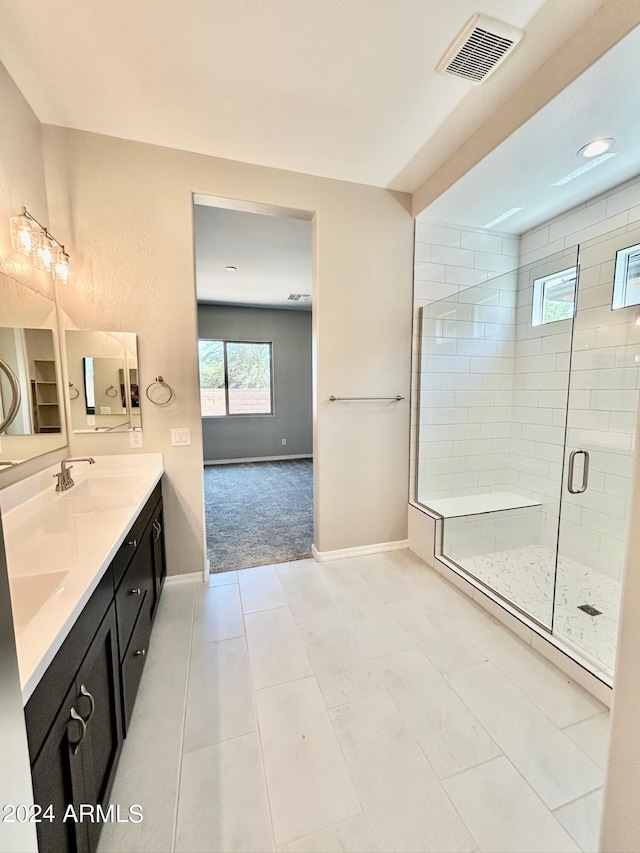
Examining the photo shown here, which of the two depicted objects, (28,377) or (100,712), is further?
(28,377)

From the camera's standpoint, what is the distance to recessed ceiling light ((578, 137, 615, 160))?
6.09ft

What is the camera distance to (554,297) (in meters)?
2.79

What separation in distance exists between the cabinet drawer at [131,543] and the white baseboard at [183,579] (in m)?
0.72

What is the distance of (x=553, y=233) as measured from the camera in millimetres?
2781

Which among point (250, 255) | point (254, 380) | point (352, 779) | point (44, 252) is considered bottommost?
point (352, 779)

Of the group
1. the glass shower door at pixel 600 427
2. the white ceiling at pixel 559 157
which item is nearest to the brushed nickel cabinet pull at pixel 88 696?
the glass shower door at pixel 600 427

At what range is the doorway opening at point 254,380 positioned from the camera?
10.2 feet

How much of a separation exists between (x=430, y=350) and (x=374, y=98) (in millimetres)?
1620

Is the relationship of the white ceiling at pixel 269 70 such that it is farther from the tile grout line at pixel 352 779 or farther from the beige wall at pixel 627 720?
the tile grout line at pixel 352 779

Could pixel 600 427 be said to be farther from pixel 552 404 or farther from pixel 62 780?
pixel 62 780

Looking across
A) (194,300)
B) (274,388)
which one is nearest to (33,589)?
(194,300)

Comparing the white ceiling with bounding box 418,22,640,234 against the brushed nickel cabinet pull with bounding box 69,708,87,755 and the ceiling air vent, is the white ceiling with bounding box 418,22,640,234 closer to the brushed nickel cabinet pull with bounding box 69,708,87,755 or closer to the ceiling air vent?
the ceiling air vent

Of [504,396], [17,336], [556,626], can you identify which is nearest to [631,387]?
[504,396]

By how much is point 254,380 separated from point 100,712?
561cm
